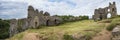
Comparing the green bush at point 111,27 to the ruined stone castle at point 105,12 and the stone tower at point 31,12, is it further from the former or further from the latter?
the stone tower at point 31,12

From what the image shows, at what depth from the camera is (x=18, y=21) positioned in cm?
5766

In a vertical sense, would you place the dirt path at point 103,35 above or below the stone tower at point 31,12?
below

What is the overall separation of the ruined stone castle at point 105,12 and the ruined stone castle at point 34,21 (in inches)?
284

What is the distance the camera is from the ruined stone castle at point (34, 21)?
163ft

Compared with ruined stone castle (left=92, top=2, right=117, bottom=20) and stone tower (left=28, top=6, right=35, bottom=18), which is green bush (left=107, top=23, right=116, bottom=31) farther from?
stone tower (left=28, top=6, right=35, bottom=18)

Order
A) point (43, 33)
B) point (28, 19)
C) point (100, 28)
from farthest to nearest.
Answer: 1. point (28, 19)
2. point (43, 33)
3. point (100, 28)

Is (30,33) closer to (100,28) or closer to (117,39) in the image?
(100,28)

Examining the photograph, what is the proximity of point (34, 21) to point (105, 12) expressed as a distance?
45.0ft

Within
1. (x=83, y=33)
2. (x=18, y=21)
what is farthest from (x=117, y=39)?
(x=18, y=21)

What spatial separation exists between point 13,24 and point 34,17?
10412mm

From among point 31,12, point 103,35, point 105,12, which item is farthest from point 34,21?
point 103,35

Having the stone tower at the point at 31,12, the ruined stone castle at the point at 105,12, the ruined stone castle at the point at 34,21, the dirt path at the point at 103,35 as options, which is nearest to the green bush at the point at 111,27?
the dirt path at the point at 103,35

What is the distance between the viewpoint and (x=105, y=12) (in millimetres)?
50812

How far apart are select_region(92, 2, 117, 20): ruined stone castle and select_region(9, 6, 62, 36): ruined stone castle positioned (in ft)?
23.7
